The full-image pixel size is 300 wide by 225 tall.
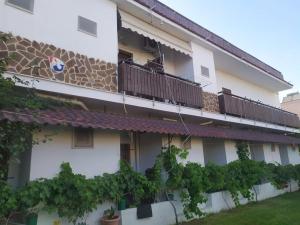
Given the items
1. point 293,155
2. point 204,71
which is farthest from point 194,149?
point 293,155

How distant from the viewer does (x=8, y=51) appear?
7184mm

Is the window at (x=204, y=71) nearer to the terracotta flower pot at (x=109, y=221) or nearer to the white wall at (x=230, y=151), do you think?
the white wall at (x=230, y=151)

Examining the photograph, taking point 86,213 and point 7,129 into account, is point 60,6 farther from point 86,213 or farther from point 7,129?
point 86,213

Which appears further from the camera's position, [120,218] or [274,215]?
[274,215]

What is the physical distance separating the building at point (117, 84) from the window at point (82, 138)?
0.11 feet

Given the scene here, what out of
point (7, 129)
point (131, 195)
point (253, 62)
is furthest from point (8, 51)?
point (253, 62)

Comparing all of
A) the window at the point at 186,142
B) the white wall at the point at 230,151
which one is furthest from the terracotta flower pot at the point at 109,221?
the white wall at the point at 230,151

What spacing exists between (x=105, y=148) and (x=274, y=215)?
742cm

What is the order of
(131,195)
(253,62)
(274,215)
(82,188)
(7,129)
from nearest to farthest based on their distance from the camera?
(7,129) → (82,188) → (131,195) → (274,215) → (253,62)

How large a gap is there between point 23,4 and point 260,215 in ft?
37.6

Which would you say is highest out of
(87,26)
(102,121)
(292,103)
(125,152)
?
(292,103)

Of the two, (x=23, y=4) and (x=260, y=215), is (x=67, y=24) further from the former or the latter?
(x=260, y=215)

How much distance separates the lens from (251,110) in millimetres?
16938

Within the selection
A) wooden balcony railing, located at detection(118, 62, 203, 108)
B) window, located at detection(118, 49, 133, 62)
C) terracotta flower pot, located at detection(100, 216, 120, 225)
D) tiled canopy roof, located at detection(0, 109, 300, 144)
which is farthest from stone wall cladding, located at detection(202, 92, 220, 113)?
terracotta flower pot, located at detection(100, 216, 120, 225)
